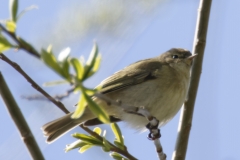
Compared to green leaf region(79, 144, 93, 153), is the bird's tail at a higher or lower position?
higher

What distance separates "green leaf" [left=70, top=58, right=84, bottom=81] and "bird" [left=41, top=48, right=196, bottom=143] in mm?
2422

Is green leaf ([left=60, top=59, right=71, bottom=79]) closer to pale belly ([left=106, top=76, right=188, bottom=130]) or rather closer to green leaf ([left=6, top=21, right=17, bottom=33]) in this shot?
green leaf ([left=6, top=21, right=17, bottom=33])

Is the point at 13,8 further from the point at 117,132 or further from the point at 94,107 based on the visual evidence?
the point at 117,132

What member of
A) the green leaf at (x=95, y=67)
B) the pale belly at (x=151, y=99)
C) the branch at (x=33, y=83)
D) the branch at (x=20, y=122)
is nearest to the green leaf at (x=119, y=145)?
the branch at (x=33, y=83)

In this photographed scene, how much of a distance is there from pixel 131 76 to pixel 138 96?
0.96 feet

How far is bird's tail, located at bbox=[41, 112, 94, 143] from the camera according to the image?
12.2 ft

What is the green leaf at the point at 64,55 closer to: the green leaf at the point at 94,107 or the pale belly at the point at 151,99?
the green leaf at the point at 94,107

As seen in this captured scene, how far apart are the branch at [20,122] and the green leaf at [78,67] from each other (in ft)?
2.51

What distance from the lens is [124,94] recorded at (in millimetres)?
4062

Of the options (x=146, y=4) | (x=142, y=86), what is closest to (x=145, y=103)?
(x=142, y=86)

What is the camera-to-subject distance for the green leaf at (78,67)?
1327 mm

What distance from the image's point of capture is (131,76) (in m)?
4.23

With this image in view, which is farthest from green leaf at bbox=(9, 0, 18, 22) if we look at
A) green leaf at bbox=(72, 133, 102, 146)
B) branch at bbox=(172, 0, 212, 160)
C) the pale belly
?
the pale belly

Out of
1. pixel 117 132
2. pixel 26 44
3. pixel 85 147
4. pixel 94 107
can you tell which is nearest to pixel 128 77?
pixel 117 132
